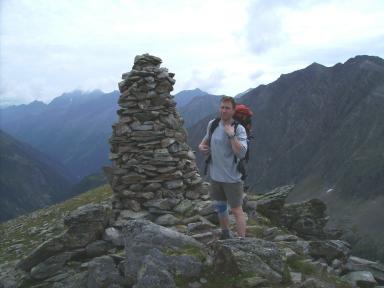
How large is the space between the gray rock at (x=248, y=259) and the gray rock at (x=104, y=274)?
240cm

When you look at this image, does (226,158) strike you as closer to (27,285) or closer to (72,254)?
(72,254)

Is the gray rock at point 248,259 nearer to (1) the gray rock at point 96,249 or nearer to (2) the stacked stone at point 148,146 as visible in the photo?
(1) the gray rock at point 96,249

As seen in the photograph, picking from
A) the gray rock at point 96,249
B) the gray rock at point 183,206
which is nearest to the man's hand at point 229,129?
the gray rock at point 96,249

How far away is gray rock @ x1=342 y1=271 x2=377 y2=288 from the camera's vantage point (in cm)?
1373

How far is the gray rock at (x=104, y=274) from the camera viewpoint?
36.6 feet

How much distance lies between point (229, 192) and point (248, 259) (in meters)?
2.75

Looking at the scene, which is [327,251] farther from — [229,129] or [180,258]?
[180,258]

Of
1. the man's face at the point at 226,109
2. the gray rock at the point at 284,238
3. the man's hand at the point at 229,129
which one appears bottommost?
the gray rock at the point at 284,238

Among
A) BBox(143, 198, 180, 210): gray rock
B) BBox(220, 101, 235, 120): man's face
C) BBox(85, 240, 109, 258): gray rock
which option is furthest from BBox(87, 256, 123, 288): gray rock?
BBox(143, 198, 180, 210): gray rock

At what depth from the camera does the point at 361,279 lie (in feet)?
45.6

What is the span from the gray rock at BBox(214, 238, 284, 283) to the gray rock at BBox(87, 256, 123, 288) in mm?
2399

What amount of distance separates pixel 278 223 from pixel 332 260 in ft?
16.9

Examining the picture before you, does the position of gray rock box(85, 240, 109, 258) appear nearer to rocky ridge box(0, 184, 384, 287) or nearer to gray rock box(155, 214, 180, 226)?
rocky ridge box(0, 184, 384, 287)

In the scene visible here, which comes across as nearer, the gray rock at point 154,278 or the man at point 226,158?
the gray rock at point 154,278
